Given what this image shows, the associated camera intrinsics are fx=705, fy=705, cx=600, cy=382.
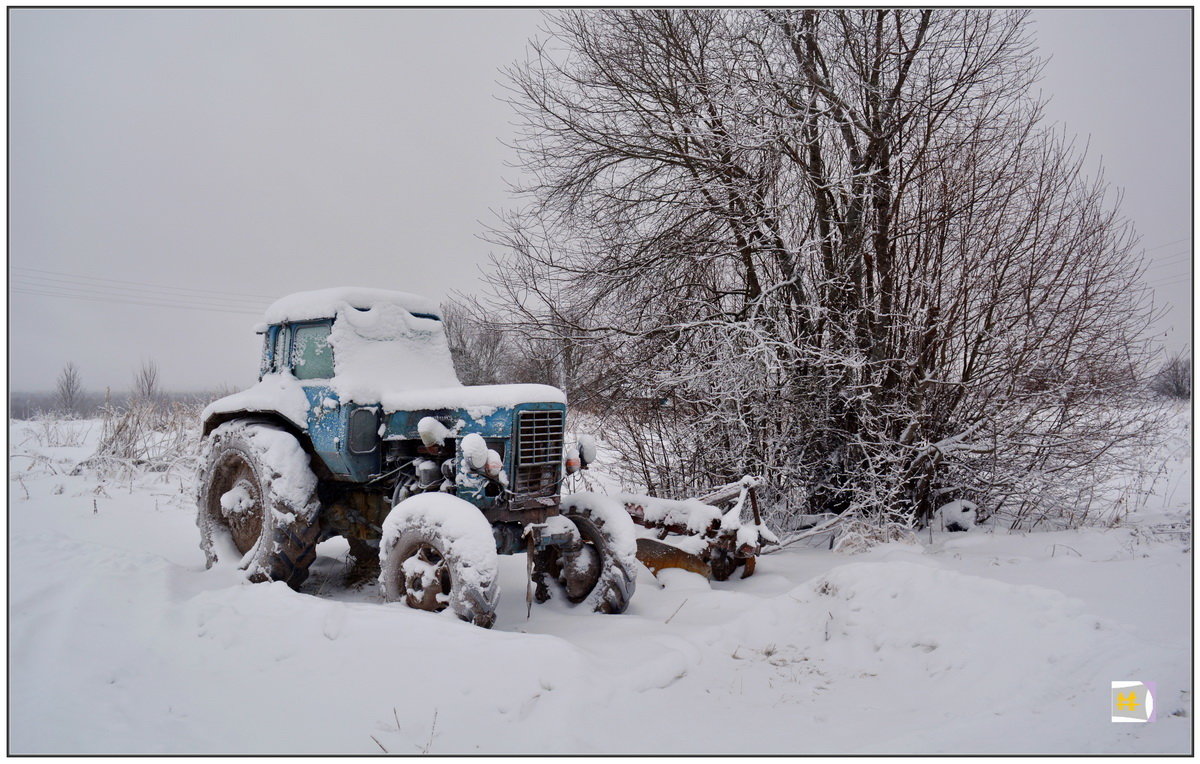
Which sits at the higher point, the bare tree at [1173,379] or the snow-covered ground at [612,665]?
the bare tree at [1173,379]

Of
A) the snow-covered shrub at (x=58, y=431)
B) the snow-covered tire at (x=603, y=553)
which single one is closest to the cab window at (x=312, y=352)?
the snow-covered tire at (x=603, y=553)

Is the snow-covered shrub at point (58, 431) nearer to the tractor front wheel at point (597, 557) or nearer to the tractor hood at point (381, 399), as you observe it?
the tractor hood at point (381, 399)

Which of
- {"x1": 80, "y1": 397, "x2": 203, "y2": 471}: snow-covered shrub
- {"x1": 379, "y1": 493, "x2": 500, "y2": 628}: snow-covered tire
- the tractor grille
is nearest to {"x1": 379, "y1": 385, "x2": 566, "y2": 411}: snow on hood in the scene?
the tractor grille

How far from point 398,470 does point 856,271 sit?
16.3 feet

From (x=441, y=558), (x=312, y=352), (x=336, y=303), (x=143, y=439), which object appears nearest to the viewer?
(x=441, y=558)

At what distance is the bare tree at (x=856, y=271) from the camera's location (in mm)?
6797

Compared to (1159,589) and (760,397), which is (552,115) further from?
(1159,589)

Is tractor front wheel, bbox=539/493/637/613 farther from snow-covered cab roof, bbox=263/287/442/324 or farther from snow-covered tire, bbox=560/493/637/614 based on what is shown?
snow-covered cab roof, bbox=263/287/442/324

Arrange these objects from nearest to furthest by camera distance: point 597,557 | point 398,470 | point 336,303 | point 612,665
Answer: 1. point 612,665
2. point 398,470
3. point 597,557
4. point 336,303

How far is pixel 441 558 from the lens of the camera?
13.3 ft

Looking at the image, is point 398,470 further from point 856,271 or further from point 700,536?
point 856,271

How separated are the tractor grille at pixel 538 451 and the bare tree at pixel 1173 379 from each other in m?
6.12

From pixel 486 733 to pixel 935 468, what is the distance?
18.8 feet

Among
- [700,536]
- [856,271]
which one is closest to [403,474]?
[700,536]
